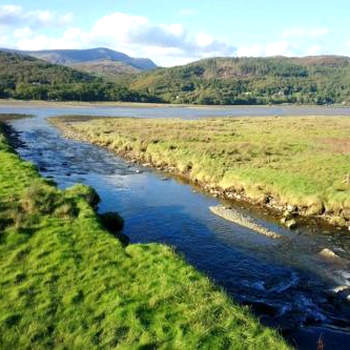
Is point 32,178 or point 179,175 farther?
point 179,175

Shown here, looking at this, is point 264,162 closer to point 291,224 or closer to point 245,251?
point 291,224

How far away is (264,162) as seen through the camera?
5316cm

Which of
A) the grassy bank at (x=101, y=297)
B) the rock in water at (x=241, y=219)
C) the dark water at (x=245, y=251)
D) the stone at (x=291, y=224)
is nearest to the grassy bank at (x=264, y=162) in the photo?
the stone at (x=291, y=224)

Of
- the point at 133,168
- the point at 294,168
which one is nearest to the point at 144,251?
the point at 294,168

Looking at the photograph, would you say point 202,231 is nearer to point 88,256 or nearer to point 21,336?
point 88,256

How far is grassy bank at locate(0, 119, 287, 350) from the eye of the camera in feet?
53.2

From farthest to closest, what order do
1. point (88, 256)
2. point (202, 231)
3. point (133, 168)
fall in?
point (133, 168) < point (202, 231) < point (88, 256)

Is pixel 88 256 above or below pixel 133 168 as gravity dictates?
above

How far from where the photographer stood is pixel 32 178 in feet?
121

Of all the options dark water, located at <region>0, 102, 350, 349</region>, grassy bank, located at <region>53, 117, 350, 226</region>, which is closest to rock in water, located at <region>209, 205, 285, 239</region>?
dark water, located at <region>0, 102, 350, 349</region>

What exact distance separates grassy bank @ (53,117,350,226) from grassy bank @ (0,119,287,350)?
20619 mm

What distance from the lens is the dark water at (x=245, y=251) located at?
21.4 metres

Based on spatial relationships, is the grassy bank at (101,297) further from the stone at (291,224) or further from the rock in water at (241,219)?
the stone at (291,224)

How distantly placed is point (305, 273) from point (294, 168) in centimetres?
2405
